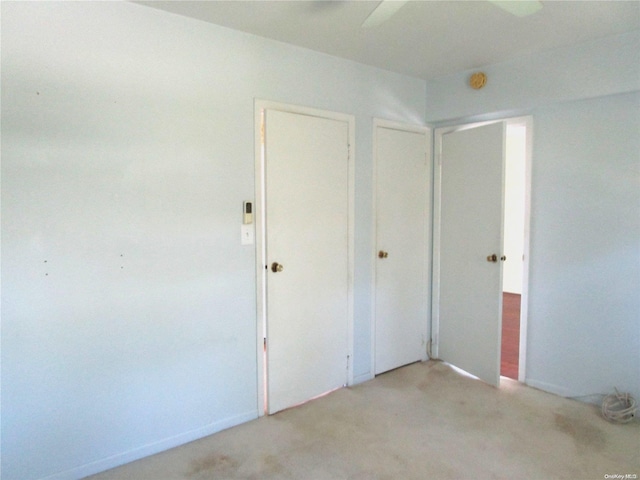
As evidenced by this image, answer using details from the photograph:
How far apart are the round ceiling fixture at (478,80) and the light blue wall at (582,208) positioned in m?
0.04

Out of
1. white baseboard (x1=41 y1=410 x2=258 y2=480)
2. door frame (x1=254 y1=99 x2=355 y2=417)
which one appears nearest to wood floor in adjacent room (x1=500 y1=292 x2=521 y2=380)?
door frame (x1=254 y1=99 x2=355 y2=417)

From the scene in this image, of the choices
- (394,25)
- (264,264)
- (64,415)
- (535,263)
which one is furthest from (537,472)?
(394,25)

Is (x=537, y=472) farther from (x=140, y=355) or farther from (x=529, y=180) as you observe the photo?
(x=140, y=355)

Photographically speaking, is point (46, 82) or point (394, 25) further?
point (394, 25)

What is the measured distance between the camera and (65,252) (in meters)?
1.85

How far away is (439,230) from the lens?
3.32 meters

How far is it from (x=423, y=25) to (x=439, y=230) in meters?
1.66

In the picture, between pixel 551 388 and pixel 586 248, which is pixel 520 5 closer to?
pixel 586 248

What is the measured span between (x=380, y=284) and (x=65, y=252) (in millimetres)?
2120

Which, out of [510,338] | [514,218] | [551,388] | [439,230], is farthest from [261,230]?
[514,218]

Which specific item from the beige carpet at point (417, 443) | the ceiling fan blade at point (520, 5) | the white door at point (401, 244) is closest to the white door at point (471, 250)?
the white door at point (401, 244)

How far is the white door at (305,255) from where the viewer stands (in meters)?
2.49

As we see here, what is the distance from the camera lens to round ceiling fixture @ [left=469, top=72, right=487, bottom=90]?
289cm

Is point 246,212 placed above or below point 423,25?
below
